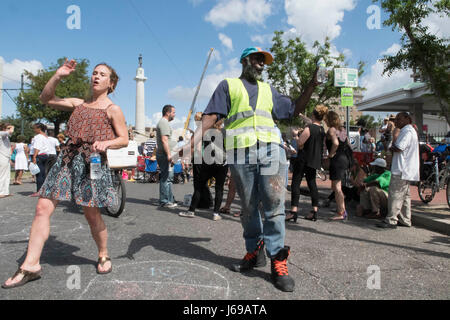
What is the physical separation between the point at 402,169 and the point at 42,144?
8.23 metres

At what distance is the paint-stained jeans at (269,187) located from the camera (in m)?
2.88

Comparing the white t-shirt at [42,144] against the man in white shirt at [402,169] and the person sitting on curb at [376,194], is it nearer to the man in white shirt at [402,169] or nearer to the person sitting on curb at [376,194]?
the person sitting on curb at [376,194]

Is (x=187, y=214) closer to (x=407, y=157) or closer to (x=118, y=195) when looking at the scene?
(x=118, y=195)

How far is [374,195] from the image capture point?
6023 mm

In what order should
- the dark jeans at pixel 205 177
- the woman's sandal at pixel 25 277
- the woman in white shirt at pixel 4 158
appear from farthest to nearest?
the woman in white shirt at pixel 4 158 → the dark jeans at pixel 205 177 → the woman's sandal at pixel 25 277

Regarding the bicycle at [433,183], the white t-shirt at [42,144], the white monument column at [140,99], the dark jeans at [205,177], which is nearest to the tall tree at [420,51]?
the bicycle at [433,183]

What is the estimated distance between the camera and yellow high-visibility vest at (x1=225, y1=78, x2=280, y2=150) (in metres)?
2.88

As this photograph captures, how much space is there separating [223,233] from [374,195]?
10.0 ft

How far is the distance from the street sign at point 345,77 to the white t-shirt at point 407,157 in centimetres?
316

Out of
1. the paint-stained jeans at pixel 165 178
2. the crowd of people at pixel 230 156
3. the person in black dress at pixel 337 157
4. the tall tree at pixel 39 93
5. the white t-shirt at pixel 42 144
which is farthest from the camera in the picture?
the tall tree at pixel 39 93

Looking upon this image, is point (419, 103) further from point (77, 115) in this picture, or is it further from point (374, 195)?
point (77, 115)

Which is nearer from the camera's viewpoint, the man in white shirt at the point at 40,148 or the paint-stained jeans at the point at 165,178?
the paint-stained jeans at the point at 165,178

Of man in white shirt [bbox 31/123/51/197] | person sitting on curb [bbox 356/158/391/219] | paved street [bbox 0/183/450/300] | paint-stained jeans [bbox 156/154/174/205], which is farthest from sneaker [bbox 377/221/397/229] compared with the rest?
man in white shirt [bbox 31/123/51/197]
